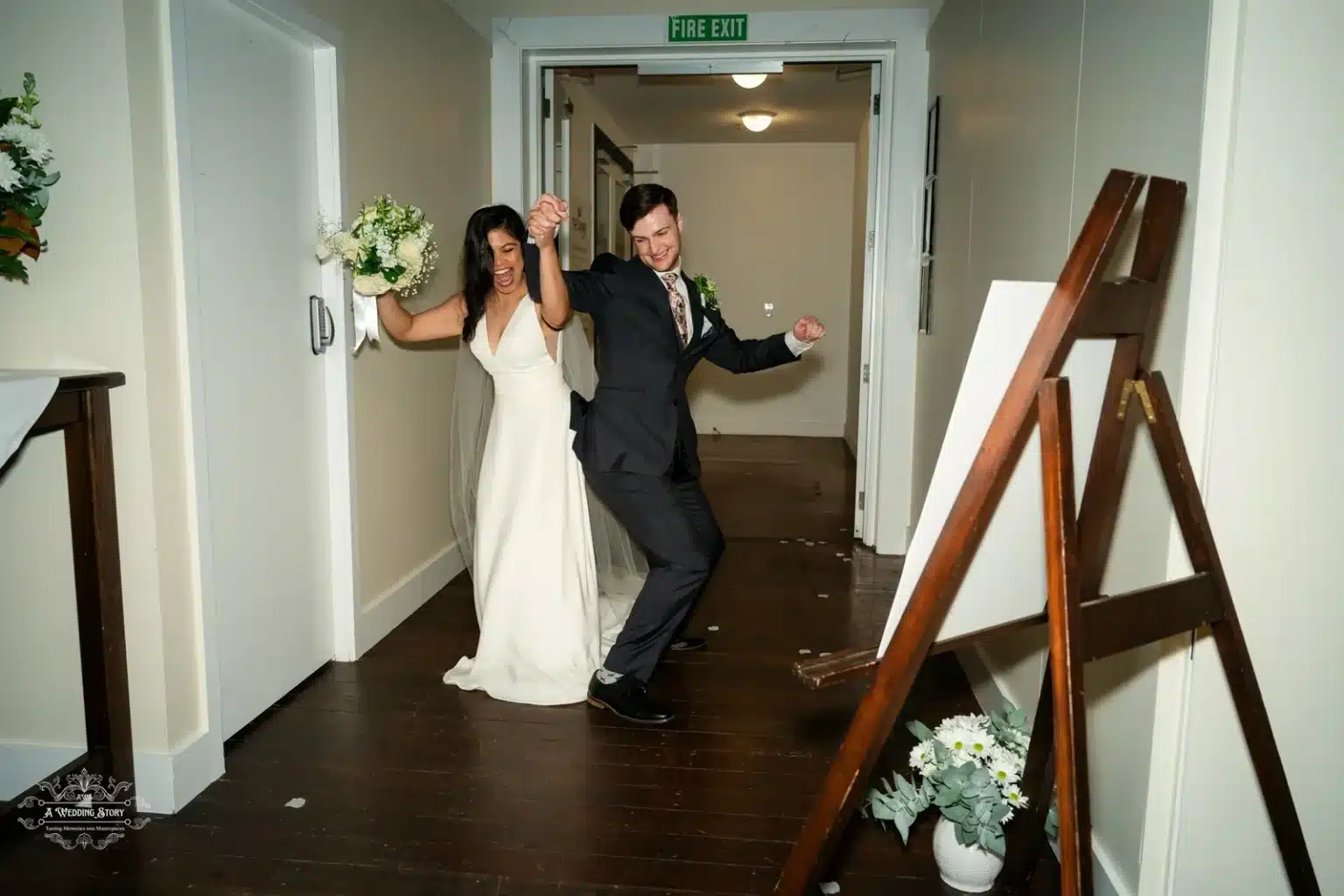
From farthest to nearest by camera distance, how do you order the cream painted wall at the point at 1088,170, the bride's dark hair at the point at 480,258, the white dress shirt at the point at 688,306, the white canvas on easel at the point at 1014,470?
the bride's dark hair at the point at 480,258 → the white dress shirt at the point at 688,306 → the cream painted wall at the point at 1088,170 → the white canvas on easel at the point at 1014,470

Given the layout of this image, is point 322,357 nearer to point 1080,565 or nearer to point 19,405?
point 19,405

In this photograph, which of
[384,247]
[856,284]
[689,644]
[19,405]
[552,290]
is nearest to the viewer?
[19,405]

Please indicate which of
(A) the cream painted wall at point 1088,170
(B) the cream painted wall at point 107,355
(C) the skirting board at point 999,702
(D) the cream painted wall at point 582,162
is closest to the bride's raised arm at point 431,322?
(B) the cream painted wall at point 107,355

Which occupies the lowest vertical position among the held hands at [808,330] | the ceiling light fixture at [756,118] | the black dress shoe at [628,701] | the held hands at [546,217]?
the black dress shoe at [628,701]

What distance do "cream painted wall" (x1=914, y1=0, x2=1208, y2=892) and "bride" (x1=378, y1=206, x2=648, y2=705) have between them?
1.35 metres

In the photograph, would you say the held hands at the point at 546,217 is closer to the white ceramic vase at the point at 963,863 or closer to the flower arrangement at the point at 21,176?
the flower arrangement at the point at 21,176

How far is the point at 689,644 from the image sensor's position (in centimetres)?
367

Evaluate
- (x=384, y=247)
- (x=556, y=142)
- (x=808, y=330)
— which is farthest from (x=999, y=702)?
(x=556, y=142)

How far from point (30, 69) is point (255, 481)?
1181mm

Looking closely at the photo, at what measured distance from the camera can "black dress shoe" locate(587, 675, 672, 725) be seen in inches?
117

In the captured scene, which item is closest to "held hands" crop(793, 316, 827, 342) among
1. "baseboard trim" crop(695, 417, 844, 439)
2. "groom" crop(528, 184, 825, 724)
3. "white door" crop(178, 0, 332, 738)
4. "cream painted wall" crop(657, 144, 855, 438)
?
"groom" crop(528, 184, 825, 724)

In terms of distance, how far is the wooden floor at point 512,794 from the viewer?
7.11ft

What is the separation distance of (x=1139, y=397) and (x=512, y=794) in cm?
180

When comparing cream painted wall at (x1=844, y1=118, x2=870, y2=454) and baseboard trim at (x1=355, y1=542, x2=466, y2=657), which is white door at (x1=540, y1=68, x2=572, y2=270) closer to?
baseboard trim at (x1=355, y1=542, x2=466, y2=657)
